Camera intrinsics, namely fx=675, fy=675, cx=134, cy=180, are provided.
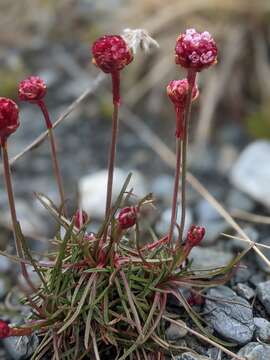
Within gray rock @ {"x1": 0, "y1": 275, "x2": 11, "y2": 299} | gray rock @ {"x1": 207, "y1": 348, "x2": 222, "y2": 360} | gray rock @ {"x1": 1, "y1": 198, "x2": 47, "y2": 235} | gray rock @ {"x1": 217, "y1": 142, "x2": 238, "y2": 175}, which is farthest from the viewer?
gray rock @ {"x1": 217, "y1": 142, "x2": 238, "y2": 175}

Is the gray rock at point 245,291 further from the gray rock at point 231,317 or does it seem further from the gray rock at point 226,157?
the gray rock at point 226,157

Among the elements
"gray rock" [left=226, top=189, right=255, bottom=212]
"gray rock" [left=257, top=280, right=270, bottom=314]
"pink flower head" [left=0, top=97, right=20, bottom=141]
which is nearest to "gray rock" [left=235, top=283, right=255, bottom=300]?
"gray rock" [left=257, top=280, right=270, bottom=314]

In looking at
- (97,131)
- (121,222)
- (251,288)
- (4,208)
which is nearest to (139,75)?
(97,131)

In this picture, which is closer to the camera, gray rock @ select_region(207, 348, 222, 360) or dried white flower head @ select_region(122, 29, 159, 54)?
gray rock @ select_region(207, 348, 222, 360)

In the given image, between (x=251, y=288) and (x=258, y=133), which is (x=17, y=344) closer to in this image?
(x=251, y=288)

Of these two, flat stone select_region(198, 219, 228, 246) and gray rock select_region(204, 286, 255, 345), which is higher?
gray rock select_region(204, 286, 255, 345)

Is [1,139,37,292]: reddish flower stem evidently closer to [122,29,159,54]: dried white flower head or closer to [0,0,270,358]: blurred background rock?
[122,29,159,54]: dried white flower head
